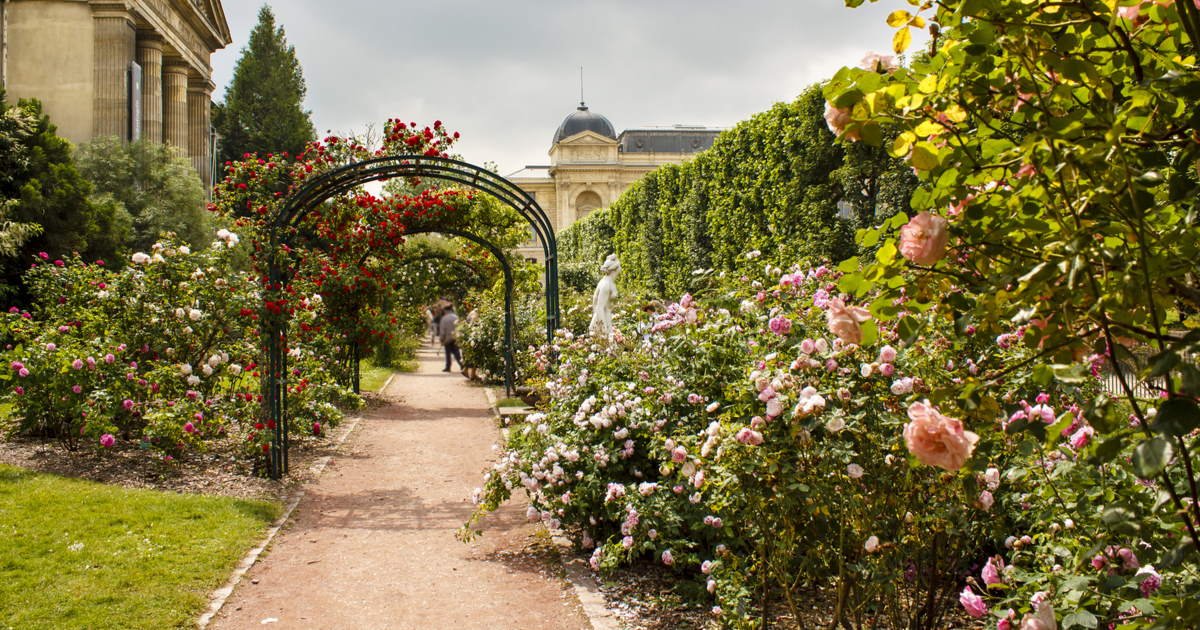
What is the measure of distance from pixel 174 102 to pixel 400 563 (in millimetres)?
25611

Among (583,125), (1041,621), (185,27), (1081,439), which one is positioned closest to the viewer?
(1041,621)

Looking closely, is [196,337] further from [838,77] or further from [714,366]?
[838,77]

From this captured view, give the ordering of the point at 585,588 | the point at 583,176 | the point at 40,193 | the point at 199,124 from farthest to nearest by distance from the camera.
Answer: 1. the point at 583,176
2. the point at 199,124
3. the point at 40,193
4. the point at 585,588

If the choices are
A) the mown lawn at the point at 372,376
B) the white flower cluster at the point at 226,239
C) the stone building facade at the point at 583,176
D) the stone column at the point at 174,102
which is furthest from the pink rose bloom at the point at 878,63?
the stone building facade at the point at 583,176

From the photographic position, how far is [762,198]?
38.2 ft

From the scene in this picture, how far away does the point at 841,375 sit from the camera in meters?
3.14

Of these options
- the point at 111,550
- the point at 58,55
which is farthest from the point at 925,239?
the point at 58,55

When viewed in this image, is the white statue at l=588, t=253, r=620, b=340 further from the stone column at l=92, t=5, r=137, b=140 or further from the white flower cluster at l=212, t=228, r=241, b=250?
the stone column at l=92, t=5, r=137, b=140

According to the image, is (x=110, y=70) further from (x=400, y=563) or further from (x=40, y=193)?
(x=400, y=563)

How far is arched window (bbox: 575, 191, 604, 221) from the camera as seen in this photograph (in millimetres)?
50469

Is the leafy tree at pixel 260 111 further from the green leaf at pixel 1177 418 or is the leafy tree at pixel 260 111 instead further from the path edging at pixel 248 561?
the green leaf at pixel 1177 418

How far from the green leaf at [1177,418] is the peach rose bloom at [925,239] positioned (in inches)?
15.9

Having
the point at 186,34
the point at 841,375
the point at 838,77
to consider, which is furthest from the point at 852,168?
the point at 186,34

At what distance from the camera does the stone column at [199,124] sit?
28.8m
